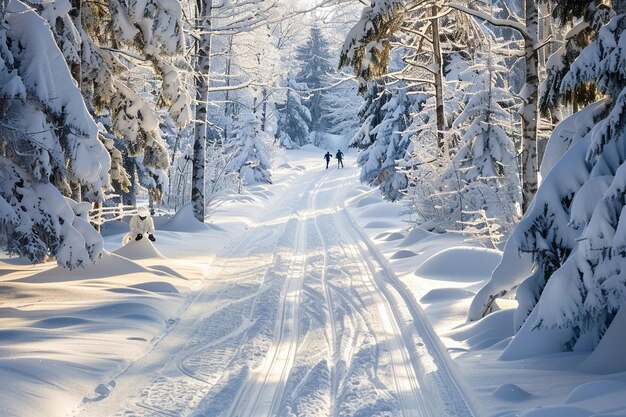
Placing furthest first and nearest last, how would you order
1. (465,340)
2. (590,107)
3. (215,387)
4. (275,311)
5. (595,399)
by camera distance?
(275,311) < (465,340) < (590,107) < (215,387) < (595,399)

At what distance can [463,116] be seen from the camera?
58.2 feet

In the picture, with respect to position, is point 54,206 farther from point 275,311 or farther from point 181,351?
point 275,311

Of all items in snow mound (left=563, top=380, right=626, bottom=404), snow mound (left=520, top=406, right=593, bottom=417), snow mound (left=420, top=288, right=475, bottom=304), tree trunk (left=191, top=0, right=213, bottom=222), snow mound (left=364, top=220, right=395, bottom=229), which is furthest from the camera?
snow mound (left=364, top=220, right=395, bottom=229)

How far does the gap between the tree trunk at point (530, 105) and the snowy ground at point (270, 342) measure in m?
2.23

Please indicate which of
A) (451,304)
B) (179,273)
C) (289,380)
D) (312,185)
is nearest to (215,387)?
(289,380)

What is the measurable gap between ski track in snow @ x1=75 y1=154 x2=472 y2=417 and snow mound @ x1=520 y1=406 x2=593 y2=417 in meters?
0.72

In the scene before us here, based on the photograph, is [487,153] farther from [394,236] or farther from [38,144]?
[38,144]

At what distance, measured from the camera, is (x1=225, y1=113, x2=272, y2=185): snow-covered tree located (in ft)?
144

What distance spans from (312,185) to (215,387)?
36.5m

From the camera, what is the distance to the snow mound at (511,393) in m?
6.34

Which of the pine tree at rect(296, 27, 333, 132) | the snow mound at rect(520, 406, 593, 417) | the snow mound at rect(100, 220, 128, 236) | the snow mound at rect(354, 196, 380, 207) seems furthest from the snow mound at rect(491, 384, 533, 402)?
the pine tree at rect(296, 27, 333, 132)

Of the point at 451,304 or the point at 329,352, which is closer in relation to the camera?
the point at 329,352

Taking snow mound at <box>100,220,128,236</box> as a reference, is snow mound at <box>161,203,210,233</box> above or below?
above

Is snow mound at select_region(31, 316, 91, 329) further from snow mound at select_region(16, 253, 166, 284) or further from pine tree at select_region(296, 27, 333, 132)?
pine tree at select_region(296, 27, 333, 132)
